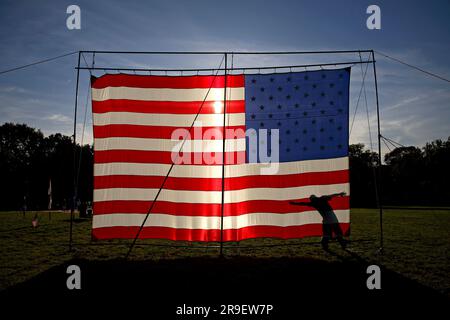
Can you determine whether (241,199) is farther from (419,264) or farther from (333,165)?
(419,264)

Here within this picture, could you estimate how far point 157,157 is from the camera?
29.5ft

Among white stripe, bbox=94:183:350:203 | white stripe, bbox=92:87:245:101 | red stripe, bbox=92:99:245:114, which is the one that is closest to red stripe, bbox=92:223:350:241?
white stripe, bbox=94:183:350:203

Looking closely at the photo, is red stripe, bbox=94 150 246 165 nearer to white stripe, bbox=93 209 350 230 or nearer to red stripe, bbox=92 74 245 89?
white stripe, bbox=93 209 350 230

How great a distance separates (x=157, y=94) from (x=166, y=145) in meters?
1.68

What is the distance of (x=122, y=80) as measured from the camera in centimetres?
917

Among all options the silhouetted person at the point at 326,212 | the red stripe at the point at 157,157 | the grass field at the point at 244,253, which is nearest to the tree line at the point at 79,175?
the grass field at the point at 244,253

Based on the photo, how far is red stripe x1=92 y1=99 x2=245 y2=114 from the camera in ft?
29.9

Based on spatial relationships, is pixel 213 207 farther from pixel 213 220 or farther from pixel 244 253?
pixel 244 253

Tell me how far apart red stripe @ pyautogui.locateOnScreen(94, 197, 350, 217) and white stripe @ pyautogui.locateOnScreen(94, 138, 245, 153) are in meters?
1.71

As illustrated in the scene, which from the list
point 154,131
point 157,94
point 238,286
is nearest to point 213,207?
→ point 154,131

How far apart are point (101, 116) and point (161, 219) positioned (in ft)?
12.5

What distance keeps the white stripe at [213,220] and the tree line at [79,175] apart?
54.2 m

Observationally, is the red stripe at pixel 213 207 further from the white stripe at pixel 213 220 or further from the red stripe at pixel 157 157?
the red stripe at pixel 157 157

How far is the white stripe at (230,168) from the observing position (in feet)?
29.3
